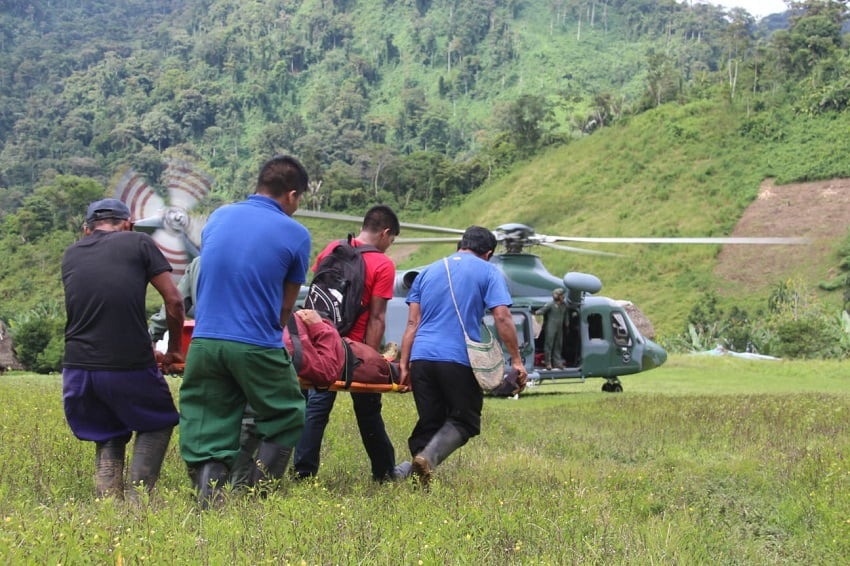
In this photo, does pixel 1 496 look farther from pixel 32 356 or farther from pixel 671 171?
pixel 671 171

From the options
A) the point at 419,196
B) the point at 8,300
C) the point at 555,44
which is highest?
the point at 555,44

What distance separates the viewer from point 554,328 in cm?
1639

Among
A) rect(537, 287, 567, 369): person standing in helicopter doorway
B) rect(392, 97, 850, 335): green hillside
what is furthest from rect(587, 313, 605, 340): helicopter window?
rect(392, 97, 850, 335): green hillside

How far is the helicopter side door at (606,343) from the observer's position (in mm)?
16750

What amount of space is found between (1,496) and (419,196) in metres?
78.4

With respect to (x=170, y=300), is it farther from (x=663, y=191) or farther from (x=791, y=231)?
(x=663, y=191)

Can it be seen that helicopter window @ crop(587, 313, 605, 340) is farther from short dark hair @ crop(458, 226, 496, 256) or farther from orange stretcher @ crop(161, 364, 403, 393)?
orange stretcher @ crop(161, 364, 403, 393)

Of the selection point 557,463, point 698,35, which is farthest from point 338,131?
point 557,463

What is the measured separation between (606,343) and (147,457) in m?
12.7

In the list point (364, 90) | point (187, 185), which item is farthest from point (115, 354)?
point (364, 90)

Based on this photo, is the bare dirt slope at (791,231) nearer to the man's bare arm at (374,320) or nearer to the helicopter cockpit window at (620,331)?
the helicopter cockpit window at (620,331)

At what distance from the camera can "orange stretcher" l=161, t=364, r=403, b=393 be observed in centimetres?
544

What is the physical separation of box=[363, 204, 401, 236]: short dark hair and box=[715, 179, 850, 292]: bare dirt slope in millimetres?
43955

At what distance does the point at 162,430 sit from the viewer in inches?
201
